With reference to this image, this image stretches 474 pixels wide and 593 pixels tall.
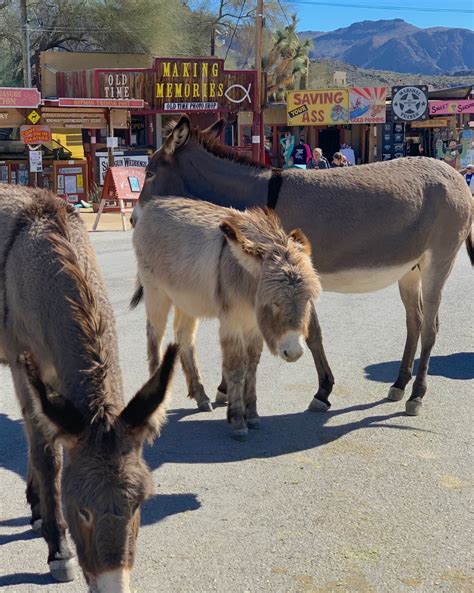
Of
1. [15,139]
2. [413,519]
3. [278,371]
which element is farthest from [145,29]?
[413,519]

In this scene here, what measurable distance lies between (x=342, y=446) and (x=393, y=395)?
1.19 metres

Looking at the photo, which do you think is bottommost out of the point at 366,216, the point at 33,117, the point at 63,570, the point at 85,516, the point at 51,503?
the point at 63,570

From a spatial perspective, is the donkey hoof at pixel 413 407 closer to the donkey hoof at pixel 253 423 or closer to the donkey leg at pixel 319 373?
the donkey leg at pixel 319 373

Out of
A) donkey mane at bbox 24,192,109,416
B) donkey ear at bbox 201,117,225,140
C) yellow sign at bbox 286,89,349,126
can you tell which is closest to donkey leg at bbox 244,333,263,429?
donkey mane at bbox 24,192,109,416

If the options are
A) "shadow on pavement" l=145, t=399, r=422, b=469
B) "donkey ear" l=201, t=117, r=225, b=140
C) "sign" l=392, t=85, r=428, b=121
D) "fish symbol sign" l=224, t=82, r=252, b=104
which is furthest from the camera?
"sign" l=392, t=85, r=428, b=121

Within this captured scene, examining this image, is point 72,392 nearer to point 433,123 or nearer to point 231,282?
point 231,282

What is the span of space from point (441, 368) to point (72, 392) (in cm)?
494

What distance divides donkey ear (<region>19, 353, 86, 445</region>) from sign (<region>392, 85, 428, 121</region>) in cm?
3154

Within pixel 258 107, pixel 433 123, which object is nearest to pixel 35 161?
pixel 258 107

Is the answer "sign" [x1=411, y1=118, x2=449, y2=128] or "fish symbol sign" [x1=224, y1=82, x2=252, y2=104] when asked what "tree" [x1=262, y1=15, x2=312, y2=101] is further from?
"fish symbol sign" [x1=224, y1=82, x2=252, y2=104]

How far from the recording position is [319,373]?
244 inches

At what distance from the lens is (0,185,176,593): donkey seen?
2.82 meters

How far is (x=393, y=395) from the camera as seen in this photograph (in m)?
6.45

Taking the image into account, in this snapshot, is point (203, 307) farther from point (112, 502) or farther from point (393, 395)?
point (112, 502)
